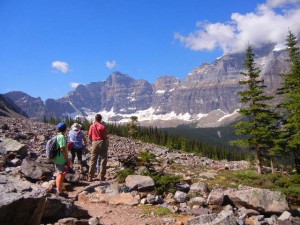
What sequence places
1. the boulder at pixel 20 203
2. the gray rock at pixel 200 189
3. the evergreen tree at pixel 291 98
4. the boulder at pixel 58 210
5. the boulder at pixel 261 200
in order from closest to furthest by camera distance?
the boulder at pixel 20 203
the boulder at pixel 58 210
the boulder at pixel 261 200
the gray rock at pixel 200 189
the evergreen tree at pixel 291 98

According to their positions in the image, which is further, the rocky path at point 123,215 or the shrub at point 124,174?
the shrub at point 124,174

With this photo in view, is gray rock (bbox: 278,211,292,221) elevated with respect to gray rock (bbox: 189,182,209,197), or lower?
lower

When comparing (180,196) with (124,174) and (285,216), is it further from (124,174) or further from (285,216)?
(285,216)

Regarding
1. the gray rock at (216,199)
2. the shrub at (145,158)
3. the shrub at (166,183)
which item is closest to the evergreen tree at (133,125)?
the shrub at (145,158)

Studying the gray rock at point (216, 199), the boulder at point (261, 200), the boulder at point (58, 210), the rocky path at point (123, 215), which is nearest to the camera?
the boulder at point (58, 210)

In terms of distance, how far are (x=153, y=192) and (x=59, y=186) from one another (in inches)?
139

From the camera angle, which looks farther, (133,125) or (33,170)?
(133,125)

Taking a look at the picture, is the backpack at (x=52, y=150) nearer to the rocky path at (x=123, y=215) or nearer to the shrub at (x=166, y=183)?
the rocky path at (x=123, y=215)

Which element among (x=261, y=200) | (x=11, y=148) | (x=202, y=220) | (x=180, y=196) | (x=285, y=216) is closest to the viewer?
(x=202, y=220)

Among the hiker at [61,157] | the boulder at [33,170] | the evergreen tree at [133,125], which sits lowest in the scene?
the boulder at [33,170]

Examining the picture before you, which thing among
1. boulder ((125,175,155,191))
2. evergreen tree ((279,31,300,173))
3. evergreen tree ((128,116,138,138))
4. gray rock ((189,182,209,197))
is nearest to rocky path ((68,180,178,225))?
boulder ((125,175,155,191))

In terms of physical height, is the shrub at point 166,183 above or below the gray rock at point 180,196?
above

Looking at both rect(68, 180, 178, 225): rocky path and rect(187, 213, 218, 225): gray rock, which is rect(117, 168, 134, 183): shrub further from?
Answer: rect(187, 213, 218, 225): gray rock

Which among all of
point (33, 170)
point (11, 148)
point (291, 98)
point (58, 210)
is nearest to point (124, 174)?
point (33, 170)
